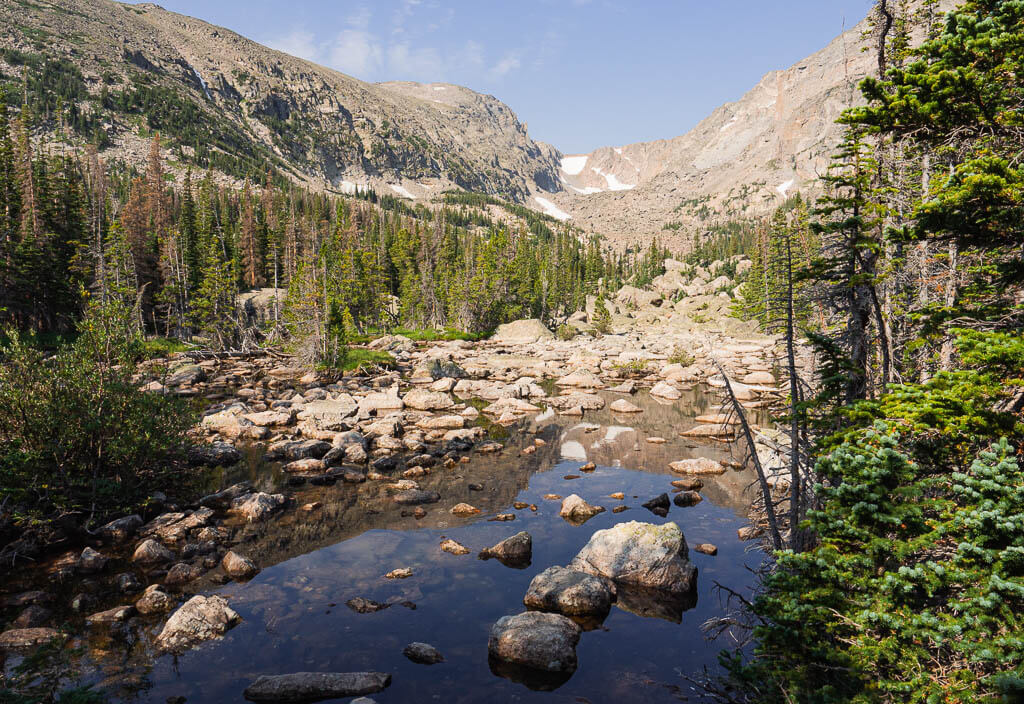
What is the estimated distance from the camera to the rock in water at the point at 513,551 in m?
11.5


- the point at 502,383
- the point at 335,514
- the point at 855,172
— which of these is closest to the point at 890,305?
the point at 855,172

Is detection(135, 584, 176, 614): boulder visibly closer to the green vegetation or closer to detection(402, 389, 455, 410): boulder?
the green vegetation

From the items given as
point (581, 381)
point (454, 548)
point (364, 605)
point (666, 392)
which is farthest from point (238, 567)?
point (581, 381)

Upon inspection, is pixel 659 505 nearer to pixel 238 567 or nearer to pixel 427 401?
pixel 238 567

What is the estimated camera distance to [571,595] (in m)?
9.41

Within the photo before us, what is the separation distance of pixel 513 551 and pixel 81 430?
10201 millimetres

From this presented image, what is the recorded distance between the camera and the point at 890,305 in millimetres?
9133

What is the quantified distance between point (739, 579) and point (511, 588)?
15.9 ft

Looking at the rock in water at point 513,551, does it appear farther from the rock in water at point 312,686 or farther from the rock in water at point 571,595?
the rock in water at point 312,686

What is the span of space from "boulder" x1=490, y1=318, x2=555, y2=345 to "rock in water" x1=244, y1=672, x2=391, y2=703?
54.5 metres

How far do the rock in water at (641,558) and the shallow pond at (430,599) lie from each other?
54cm

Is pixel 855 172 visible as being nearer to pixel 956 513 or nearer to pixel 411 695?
pixel 956 513

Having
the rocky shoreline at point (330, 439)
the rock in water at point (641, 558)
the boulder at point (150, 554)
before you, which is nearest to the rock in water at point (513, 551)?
the rocky shoreline at point (330, 439)

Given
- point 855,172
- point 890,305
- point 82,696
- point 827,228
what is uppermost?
point 855,172
